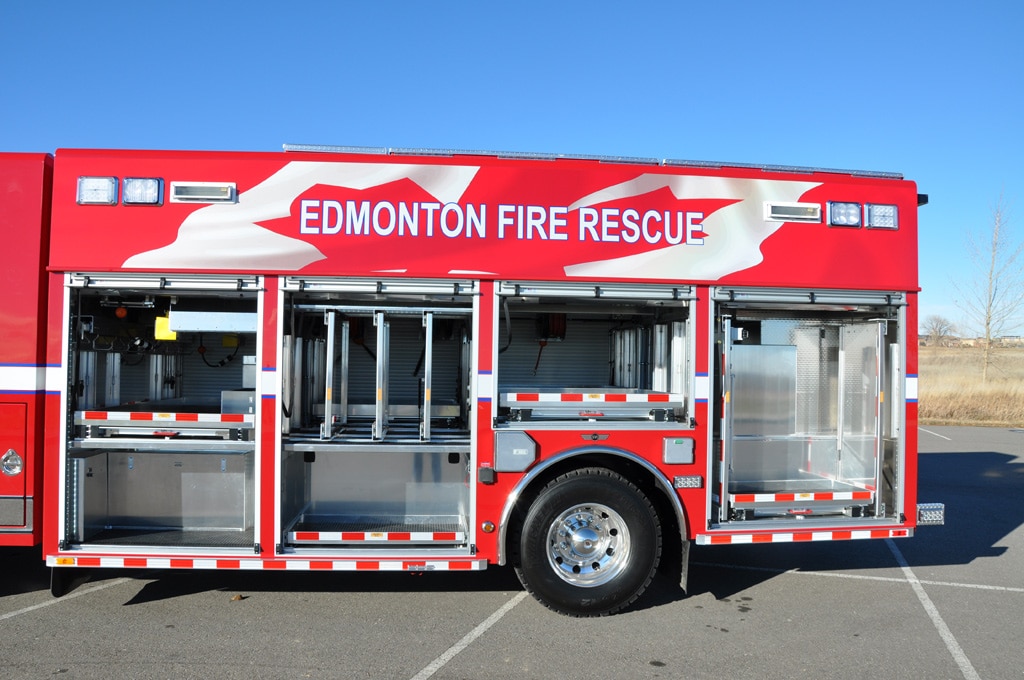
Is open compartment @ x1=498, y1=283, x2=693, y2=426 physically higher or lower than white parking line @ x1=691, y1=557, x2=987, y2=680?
higher

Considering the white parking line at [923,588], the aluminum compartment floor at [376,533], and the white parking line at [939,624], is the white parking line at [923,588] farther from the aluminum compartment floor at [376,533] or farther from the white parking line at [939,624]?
the aluminum compartment floor at [376,533]

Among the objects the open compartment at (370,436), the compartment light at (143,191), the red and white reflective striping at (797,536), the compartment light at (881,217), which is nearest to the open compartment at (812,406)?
the red and white reflective striping at (797,536)

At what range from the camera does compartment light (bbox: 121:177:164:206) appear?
4.69m

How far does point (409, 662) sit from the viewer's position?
4.06m

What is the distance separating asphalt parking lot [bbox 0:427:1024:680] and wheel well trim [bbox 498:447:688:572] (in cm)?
57

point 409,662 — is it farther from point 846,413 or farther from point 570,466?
point 846,413

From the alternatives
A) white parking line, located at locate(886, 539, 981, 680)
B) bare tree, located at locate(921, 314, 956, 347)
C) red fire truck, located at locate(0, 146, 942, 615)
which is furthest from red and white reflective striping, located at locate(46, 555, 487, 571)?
bare tree, located at locate(921, 314, 956, 347)

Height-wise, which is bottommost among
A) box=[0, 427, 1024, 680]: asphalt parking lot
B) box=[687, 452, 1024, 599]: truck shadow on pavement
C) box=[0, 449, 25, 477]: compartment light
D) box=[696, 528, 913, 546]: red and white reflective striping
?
box=[687, 452, 1024, 599]: truck shadow on pavement

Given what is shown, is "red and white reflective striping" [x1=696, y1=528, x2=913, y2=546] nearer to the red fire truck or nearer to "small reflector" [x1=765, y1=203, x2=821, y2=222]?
the red fire truck

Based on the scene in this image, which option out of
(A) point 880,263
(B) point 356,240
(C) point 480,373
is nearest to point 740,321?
(A) point 880,263

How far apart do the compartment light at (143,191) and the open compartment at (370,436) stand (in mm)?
1091

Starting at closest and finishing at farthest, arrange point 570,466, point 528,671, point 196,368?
point 528,671
point 570,466
point 196,368

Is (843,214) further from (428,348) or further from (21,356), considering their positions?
(21,356)

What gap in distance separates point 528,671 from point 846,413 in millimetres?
3530
